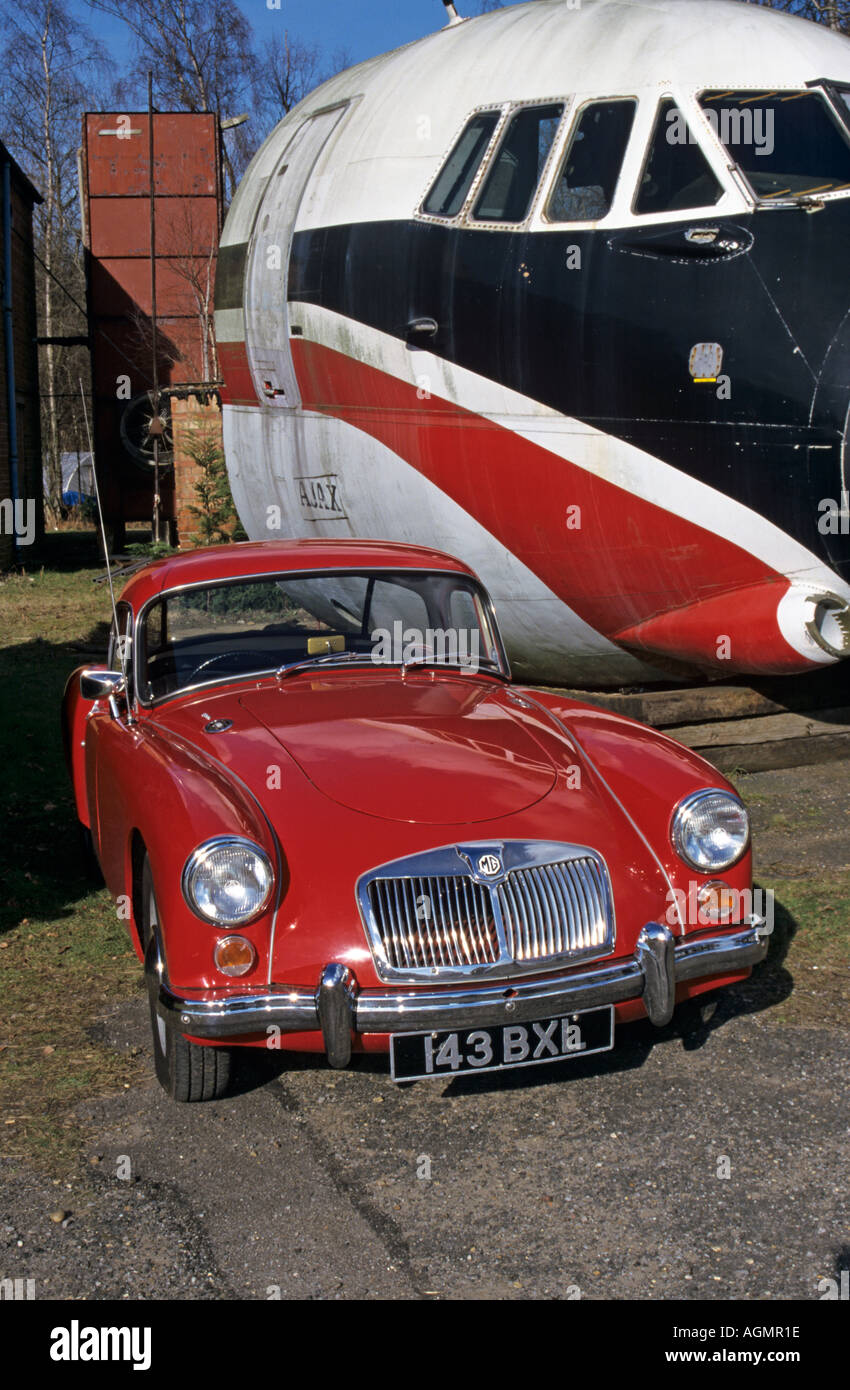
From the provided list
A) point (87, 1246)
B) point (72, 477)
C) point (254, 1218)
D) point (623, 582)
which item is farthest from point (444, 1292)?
point (72, 477)

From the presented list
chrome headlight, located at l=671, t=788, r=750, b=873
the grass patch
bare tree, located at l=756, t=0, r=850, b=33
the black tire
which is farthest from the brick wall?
chrome headlight, located at l=671, t=788, r=750, b=873

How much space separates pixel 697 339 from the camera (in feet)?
19.2

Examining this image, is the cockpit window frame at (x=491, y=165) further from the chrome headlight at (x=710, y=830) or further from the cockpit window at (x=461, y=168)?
the chrome headlight at (x=710, y=830)

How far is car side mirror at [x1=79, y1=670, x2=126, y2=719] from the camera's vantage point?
4758mm

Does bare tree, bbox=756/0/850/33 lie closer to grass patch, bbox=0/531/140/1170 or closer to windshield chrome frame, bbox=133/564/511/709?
grass patch, bbox=0/531/140/1170

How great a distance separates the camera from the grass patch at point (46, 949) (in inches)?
154

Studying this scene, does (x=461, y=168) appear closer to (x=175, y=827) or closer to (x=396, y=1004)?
(x=175, y=827)

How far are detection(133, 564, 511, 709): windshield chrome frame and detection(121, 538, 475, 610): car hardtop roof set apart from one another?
0.04 ft

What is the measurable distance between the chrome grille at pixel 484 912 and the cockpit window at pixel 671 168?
3682mm

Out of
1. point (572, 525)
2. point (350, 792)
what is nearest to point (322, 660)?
point (350, 792)

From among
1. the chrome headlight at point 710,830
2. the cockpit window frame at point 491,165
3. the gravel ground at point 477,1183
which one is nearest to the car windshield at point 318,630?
the chrome headlight at point 710,830

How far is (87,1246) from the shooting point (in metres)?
3.14

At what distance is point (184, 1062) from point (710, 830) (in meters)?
1.68
